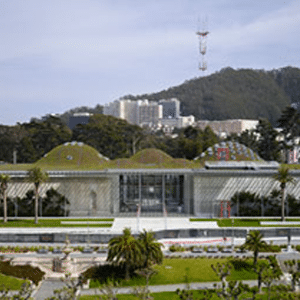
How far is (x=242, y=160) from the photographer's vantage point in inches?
3044

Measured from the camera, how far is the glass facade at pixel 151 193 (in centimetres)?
6850

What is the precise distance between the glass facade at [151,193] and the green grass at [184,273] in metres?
27.8

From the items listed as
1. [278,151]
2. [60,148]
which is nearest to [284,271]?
[60,148]

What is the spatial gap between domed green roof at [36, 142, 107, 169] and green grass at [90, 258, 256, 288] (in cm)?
3725

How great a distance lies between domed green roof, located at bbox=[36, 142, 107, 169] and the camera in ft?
250

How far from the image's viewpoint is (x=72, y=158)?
256 feet

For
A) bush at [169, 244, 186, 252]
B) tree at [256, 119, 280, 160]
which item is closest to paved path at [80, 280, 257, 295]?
bush at [169, 244, 186, 252]

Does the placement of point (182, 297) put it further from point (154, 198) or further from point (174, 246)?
point (154, 198)

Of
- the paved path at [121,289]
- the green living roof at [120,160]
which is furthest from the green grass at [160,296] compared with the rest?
the green living roof at [120,160]

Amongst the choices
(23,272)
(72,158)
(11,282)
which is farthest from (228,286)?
(72,158)

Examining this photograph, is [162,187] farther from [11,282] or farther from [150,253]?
[11,282]

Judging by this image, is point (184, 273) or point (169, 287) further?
point (184, 273)

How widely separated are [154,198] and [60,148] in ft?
67.2

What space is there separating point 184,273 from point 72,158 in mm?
44573
